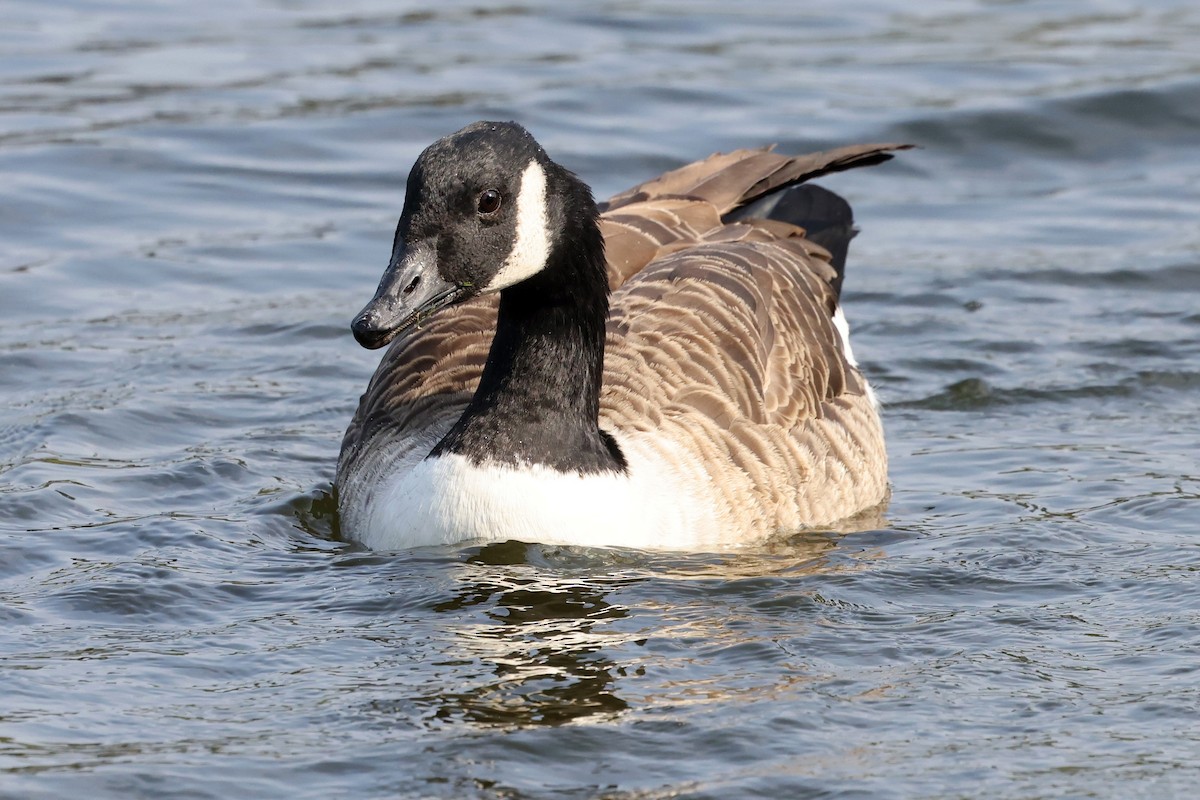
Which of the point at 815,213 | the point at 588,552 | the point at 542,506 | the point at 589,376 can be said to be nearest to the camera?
the point at 542,506

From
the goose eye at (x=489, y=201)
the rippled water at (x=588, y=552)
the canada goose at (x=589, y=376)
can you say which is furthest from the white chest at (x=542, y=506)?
the goose eye at (x=489, y=201)

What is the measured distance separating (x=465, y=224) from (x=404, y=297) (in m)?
0.41

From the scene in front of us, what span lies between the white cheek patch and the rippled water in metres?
1.17

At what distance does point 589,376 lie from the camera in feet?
26.5

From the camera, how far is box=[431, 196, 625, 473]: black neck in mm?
7875

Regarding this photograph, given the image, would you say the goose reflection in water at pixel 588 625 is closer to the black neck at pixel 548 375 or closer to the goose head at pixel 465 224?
the black neck at pixel 548 375

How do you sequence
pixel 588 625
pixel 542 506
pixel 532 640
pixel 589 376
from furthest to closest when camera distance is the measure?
pixel 589 376
pixel 542 506
pixel 588 625
pixel 532 640

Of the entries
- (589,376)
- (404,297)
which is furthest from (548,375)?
(404,297)

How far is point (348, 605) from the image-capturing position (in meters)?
7.62

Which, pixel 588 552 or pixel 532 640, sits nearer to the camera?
pixel 532 640

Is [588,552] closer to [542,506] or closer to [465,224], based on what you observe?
[542,506]

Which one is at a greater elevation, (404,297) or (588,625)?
(404,297)

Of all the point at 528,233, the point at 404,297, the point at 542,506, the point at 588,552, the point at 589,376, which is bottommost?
the point at 588,552

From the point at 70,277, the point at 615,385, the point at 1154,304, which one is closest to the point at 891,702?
the point at 615,385
